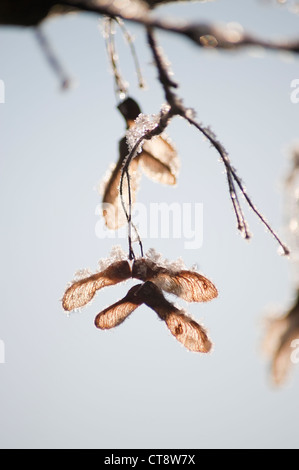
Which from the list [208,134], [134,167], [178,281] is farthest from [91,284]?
[208,134]

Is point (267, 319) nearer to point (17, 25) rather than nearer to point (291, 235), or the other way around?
point (291, 235)

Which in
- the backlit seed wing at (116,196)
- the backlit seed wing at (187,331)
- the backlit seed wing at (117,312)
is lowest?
the backlit seed wing at (187,331)

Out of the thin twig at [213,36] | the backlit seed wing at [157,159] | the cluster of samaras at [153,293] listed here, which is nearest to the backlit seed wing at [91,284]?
the cluster of samaras at [153,293]

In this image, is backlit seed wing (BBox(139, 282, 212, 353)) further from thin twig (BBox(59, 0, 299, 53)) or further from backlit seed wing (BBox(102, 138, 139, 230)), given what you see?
thin twig (BBox(59, 0, 299, 53))

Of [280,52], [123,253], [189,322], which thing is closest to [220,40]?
[280,52]

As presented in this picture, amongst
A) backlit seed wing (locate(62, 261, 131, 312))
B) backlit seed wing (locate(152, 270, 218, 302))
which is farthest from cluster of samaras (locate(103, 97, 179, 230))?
backlit seed wing (locate(152, 270, 218, 302))

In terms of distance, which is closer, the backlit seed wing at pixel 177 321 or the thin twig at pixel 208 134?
the thin twig at pixel 208 134

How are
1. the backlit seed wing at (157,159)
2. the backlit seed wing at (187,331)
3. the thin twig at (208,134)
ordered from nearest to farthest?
the thin twig at (208,134) → the backlit seed wing at (187,331) → the backlit seed wing at (157,159)

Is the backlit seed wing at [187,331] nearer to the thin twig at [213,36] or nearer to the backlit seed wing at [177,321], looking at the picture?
the backlit seed wing at [177,321]
